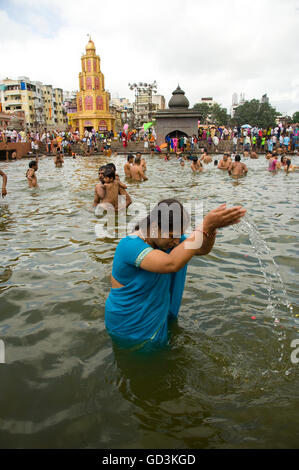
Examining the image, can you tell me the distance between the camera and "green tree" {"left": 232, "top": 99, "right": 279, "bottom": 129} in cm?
6681

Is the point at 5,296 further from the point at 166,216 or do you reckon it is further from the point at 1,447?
the point at 166,216

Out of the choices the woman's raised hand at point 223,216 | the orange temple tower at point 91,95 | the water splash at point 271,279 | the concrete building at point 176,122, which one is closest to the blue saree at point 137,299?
the woman's raised hand at point 223,216

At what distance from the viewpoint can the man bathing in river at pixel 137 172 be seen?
39.8 ft

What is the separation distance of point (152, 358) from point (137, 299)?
65 centimetres

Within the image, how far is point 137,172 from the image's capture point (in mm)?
12242

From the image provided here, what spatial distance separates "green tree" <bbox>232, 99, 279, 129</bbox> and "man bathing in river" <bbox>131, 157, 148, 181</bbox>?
2423 inches

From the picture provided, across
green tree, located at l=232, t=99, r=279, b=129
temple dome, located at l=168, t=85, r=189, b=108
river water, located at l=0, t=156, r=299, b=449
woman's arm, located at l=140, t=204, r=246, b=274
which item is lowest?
river water, located at l=0, t=156, r=299, b=449

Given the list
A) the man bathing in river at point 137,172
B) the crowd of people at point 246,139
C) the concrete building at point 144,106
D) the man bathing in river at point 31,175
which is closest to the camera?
the man bathing in river at point 31,175

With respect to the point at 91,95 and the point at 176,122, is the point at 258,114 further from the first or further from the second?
the point at 176,122

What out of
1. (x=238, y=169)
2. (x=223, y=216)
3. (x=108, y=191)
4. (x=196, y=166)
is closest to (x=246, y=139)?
(x=196, y=166)

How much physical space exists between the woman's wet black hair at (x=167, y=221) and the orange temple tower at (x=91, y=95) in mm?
53297

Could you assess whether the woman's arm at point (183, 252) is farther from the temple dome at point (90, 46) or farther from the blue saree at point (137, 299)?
the temple dome at point (90, 46)

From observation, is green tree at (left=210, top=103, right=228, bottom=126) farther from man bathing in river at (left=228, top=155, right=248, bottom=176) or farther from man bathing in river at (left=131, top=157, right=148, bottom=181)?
man bathing in river at (left=131, top=157, right=148, bottom=181)

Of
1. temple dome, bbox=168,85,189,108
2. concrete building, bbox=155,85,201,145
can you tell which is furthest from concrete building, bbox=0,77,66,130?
concrete building, bbox=155,85,201,145
